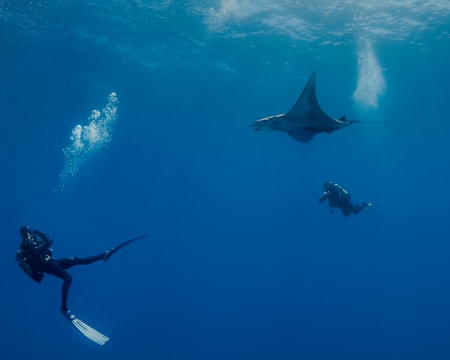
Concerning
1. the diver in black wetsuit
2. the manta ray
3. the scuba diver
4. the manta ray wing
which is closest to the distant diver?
the diver in black wetsuit

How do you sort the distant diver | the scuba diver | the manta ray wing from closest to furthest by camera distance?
the manta ray wing
the distant diver
the scuba diver

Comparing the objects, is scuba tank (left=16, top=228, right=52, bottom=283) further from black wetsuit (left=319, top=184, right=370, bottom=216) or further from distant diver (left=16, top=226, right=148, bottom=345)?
black wetsuit (left=319, top=184, right=370, bottom=216)

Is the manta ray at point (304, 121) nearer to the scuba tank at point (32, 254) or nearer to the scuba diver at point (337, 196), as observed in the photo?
the scuba tank at point (32, 254)

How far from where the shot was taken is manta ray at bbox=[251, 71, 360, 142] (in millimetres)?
6555

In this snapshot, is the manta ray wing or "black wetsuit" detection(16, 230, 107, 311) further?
"black wetsuit" detection(16, 230, 107, 311)

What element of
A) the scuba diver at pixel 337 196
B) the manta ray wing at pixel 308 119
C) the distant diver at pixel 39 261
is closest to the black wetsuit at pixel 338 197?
the scuba diver at pixel 337 196

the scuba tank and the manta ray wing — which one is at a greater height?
the manta ray wing

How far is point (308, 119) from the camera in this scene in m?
7.01

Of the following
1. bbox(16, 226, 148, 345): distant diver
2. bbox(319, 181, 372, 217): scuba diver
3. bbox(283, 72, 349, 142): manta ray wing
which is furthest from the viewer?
bbox(319, 181, 372, 217): scuba diver

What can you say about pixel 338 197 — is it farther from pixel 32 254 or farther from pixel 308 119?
pixel 32 254

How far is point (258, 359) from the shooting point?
1630 inches

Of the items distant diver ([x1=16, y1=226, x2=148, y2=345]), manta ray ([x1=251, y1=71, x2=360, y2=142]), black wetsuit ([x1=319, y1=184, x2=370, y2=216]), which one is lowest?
distant diver ([x1=16, y1=226, x2=148, y2=345])

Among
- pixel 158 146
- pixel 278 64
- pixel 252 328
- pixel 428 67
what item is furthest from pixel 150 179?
pixel 428 67

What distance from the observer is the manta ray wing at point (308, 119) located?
6466mm
